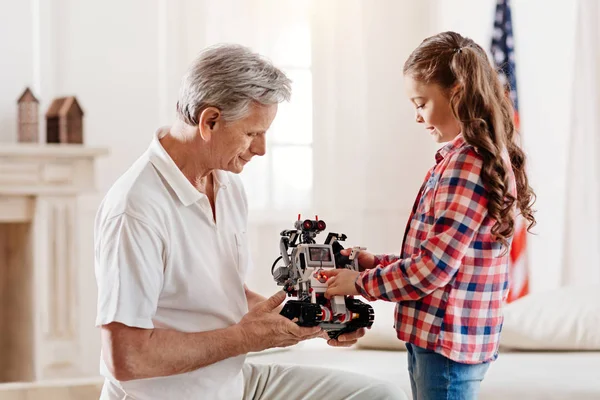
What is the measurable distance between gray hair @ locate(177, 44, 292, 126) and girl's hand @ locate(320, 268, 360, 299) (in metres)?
0.34

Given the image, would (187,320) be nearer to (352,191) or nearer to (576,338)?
(576,338)

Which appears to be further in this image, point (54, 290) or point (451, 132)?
point (54, 290)

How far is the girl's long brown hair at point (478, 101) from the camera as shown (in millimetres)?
1727

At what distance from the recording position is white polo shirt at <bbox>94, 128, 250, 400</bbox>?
154 centimetres

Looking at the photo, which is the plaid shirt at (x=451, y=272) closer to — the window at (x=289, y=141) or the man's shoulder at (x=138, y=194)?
the man's shoulder at (x=138, y=194)

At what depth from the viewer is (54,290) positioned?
11.8 ft

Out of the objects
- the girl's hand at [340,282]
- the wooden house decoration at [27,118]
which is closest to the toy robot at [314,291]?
the girl's hand at [340,282]

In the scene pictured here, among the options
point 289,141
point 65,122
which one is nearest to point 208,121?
point 65,122

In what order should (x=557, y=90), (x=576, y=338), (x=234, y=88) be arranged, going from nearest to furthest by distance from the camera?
(x=234, y=88), (x=576, y=338), (x=557, y=90)

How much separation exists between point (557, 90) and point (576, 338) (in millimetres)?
1364

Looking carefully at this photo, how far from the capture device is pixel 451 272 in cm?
169

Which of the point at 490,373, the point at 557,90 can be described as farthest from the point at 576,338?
the point at 557,90

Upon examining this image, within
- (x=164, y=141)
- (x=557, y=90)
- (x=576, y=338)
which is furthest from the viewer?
(x=557, y=90)

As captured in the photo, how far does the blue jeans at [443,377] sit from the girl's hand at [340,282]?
24 centimetres
